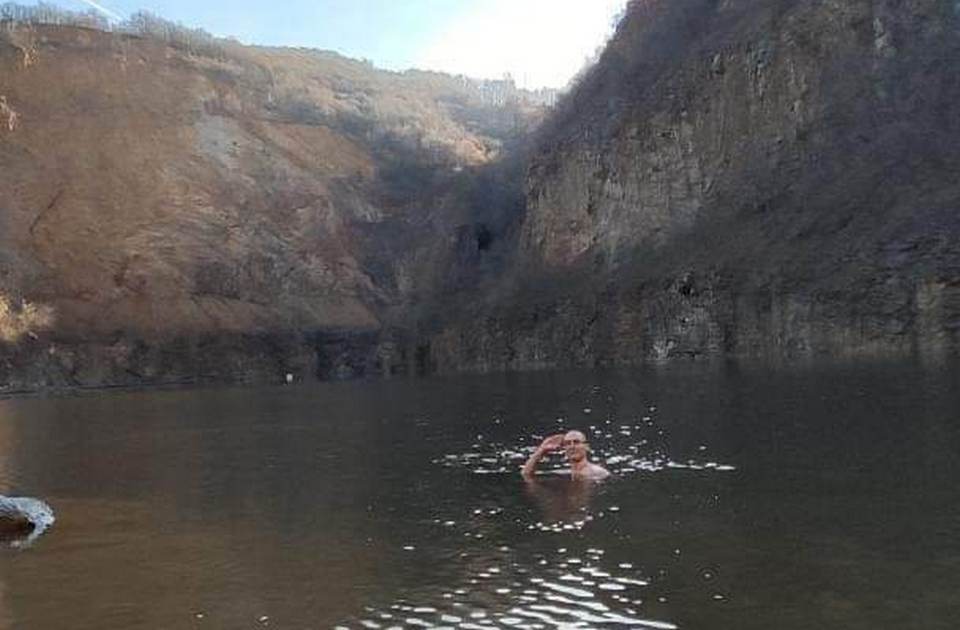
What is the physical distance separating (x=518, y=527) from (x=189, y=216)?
362 feet

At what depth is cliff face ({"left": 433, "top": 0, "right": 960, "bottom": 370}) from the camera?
61594mm

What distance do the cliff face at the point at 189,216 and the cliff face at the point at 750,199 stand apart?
23.8 meters

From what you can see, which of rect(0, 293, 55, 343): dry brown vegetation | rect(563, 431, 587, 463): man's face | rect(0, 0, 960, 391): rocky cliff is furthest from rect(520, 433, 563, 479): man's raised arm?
rect(0, 293, 55, 343): dry brown vegetation

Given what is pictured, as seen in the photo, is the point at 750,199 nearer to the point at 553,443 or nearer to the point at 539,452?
the point at 553,443

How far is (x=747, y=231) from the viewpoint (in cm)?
7256

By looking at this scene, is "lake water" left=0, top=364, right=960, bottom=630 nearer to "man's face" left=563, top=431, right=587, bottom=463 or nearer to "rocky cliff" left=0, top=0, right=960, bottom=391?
"man's face" left=563, top=431, right=587, bottom=463

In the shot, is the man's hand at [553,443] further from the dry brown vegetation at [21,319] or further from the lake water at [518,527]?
the dry brown vegetation at [21,319]

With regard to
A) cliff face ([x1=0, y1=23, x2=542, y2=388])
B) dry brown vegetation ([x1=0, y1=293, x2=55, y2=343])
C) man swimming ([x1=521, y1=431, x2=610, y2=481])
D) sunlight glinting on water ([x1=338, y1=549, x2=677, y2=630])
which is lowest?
sunlight glinting on water ([x1=338, y1=549, x2=677, y2=630])

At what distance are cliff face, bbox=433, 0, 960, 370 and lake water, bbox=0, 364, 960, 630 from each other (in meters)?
30.5

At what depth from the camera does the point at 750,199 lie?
74.8 metres

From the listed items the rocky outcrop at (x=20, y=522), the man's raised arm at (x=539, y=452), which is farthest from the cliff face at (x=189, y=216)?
the man's raised arm at (x=539, y=452)

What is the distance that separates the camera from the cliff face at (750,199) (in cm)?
6159

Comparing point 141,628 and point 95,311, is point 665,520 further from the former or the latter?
point 95,311

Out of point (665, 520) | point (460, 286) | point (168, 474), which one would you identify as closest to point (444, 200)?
point (460, 286)
